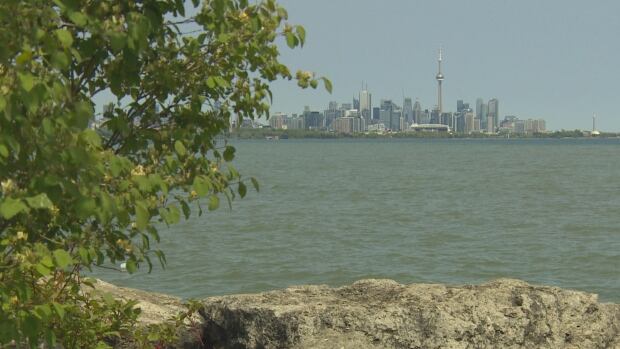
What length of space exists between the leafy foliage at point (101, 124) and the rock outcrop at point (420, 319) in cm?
145

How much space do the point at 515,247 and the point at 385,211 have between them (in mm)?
12684

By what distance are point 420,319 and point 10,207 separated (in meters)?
4.04

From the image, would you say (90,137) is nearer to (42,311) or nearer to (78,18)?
(78,18)

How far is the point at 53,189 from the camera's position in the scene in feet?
13.3

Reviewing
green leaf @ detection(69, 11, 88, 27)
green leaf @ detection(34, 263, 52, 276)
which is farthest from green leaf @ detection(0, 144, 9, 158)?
green leaf @ detection(34, 263, 52, 276)

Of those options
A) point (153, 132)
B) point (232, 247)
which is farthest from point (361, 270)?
point (153, 132)

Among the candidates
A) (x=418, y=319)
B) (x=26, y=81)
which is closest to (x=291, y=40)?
(x=26, y=81)

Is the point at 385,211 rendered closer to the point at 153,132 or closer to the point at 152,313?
the point at 152,313

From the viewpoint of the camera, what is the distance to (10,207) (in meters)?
3.80

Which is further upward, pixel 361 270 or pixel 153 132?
pixel 153 132

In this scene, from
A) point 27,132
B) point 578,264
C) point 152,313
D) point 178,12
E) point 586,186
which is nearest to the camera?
point 27,132

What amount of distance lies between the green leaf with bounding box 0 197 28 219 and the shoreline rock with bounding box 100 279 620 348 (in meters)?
3.67

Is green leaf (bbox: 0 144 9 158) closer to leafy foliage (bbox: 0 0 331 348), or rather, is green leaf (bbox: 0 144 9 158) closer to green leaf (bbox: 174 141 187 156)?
leafy foliage (bbox: 0 0 331 348)

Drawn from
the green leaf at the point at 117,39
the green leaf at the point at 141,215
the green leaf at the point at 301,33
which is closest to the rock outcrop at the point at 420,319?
the green leaf at the point at 301,33
